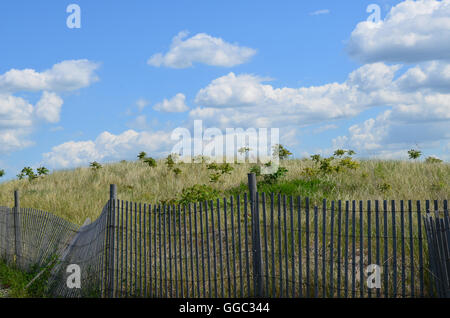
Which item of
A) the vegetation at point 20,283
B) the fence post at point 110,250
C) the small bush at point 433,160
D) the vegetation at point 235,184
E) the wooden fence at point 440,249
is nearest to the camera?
the wooden fence at point 440,249

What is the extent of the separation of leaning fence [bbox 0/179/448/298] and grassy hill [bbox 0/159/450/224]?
3229 mm

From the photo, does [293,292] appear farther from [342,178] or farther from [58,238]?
[342,178]

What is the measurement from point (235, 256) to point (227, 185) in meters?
6.83

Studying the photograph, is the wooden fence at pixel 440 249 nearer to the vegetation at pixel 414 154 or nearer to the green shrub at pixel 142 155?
the vegetation at pixel 414 154

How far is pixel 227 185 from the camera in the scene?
15.1 metres

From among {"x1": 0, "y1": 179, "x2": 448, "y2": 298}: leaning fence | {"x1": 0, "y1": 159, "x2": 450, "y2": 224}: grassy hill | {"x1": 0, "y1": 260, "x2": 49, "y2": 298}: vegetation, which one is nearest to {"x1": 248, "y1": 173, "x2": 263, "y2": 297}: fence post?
{"x1": 0, "y1": 179, "x2": 448, "y2": 298}: leaning fence

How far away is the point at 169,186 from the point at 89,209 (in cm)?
349

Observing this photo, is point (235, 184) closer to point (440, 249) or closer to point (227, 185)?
point (227, 185)

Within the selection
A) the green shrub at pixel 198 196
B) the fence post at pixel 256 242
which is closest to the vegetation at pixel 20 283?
the green shrub at pixel 198 196

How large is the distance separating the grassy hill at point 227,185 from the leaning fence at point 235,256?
3.23 meters

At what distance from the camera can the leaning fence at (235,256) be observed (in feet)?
19.2

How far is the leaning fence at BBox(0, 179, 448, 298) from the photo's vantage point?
5.84 m
